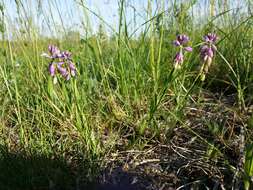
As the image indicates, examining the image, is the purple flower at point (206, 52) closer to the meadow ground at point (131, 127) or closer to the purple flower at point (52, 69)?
the meadow ground at point (131, 127)

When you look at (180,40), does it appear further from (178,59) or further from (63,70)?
(63,70)

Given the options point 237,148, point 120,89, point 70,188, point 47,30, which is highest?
point 47,30

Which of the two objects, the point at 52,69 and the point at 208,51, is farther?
the point at 52,69

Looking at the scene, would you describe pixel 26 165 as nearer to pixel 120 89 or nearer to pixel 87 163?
pixel 87 163

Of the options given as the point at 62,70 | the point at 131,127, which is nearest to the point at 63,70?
the point at 62,70

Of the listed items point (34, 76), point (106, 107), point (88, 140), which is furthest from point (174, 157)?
point (34, 76)

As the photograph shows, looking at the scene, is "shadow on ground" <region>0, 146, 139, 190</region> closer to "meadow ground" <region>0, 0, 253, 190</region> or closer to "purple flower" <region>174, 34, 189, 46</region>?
"meadow ground" <region>0, 0, 253, 190</region>

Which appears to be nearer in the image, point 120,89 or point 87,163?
point 87,163

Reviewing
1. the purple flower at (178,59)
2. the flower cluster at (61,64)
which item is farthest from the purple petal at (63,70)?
the purple flower at (178,59)
